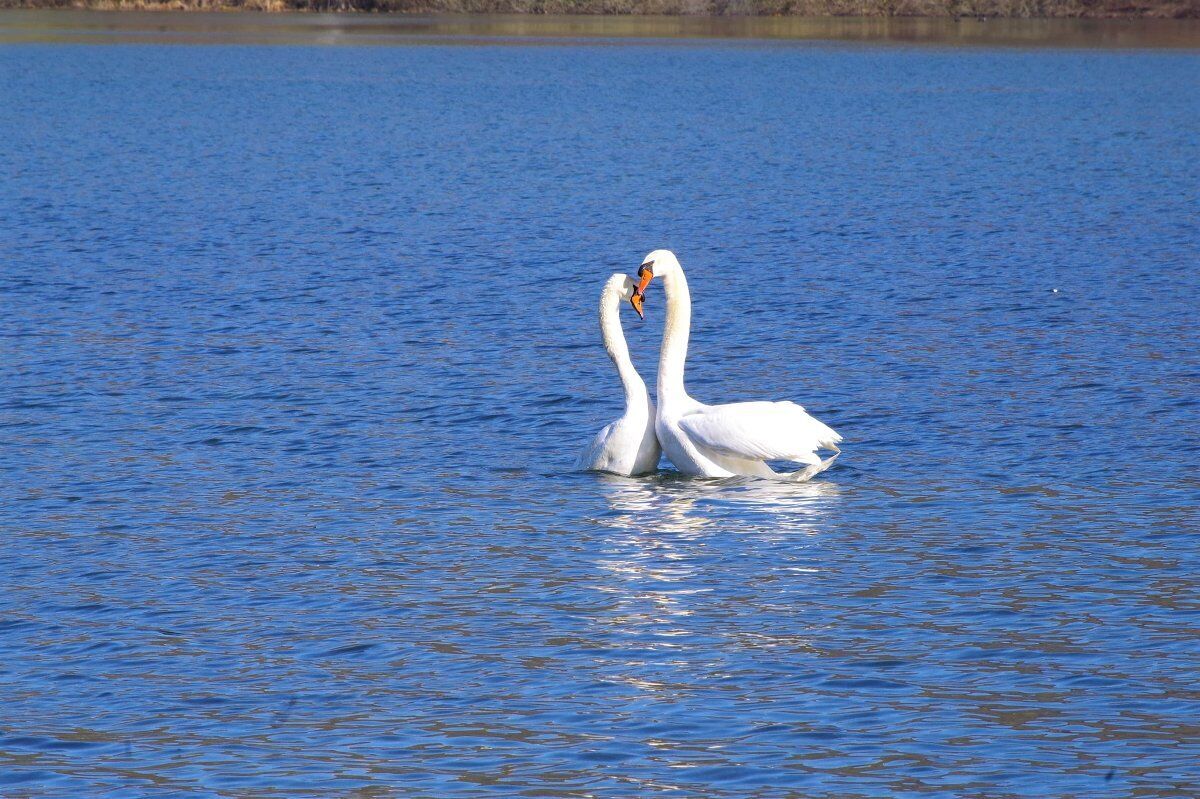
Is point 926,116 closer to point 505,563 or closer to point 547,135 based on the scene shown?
point 547,135

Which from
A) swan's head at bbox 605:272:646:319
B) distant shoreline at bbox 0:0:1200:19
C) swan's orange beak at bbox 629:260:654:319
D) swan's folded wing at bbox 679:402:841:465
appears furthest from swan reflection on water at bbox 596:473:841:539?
distant shoreline at bbox 0:0:1200:19

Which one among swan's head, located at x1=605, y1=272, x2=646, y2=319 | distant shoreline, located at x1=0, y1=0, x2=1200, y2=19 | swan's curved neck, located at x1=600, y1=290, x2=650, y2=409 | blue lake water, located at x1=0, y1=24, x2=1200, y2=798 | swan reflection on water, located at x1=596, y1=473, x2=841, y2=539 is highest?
distant shoreline, located at x1=0, y1=0, x2=1200, y2=19

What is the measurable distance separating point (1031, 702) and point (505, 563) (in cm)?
366

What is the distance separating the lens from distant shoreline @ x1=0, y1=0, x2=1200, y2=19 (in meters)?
97.4

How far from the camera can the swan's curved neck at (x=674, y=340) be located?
44.3ft

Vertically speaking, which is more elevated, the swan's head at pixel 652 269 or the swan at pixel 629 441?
the swan's head at pixel 652 269

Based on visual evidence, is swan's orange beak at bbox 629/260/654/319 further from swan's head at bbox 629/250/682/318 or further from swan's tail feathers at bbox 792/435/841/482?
swan's tail feathers at bbox 792/435/841/482

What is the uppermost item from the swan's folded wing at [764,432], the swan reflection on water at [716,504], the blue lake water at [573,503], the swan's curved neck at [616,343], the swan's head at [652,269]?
the swan's head at [652,269]

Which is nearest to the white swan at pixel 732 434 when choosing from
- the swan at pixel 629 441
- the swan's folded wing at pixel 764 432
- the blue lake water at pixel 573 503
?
the swan's folded wing at pixel 764 432

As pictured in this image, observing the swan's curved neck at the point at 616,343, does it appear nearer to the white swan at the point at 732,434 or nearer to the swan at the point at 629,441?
the swan at the point at 629,441

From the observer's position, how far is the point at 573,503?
40.7ft

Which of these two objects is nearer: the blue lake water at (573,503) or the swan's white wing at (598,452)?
the blue lake water at (573,503)

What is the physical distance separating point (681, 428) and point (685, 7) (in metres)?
89.3

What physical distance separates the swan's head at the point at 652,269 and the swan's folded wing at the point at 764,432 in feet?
4.28
